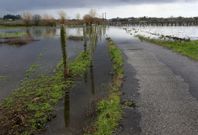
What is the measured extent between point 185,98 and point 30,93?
26.9 feet

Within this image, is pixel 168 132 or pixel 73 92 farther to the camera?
pixel 73 92

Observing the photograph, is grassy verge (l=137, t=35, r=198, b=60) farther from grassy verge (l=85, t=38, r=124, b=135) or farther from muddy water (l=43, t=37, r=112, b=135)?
grassy verge (l=85, t=38, r=124, b=135)

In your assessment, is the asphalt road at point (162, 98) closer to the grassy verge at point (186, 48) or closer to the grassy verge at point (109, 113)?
the grassy verge at point (109, 113)

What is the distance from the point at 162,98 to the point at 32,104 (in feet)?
20.3

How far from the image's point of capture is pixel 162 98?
17969mm

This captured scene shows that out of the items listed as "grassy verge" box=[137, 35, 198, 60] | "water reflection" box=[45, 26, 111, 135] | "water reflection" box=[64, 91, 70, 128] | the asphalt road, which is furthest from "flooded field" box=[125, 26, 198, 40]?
"water reflection" box=[64, 91, 70, 128]

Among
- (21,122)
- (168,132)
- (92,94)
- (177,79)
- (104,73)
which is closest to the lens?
(168,132)

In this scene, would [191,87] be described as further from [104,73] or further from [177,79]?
[104,73]

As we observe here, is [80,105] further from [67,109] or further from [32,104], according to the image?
[32,104]

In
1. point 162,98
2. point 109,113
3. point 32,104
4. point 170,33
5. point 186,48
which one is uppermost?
point 109,113

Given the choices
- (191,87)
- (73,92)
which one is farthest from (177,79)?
(73,92)

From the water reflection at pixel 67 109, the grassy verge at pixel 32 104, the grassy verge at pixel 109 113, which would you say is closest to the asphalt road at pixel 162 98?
the grassy verge at pixel 109 113

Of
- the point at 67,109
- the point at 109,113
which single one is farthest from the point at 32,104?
the point at 109,113

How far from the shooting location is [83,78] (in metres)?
25.1
